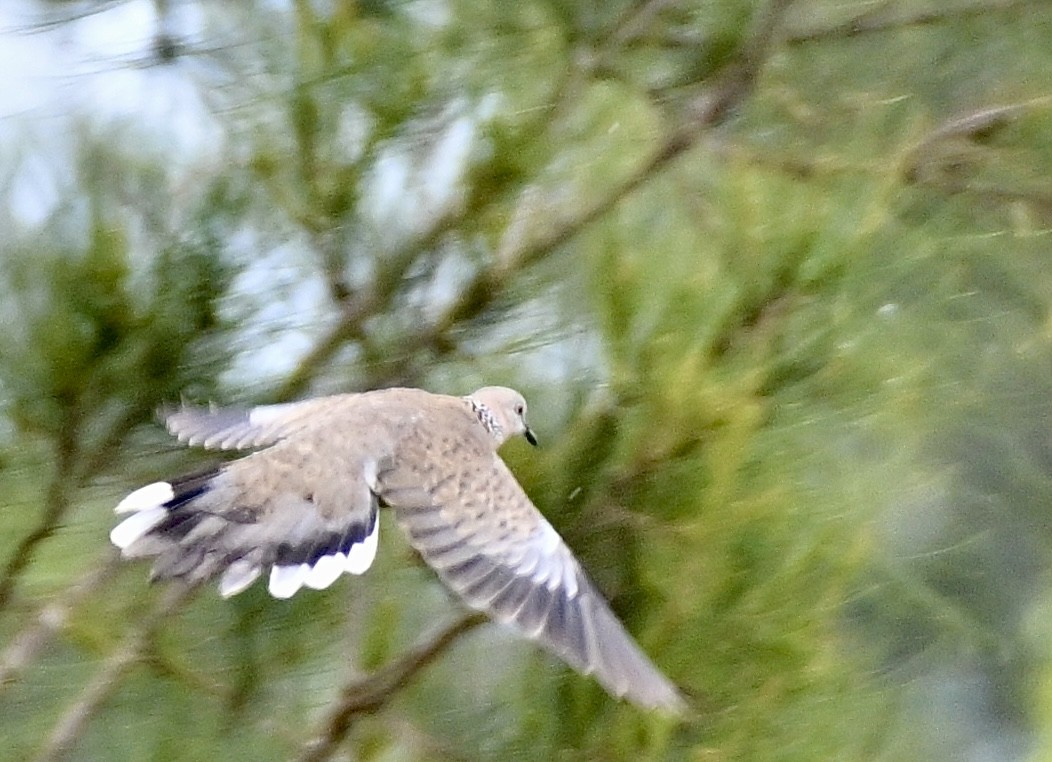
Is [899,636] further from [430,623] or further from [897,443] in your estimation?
[430,623]

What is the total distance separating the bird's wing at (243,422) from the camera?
0.80 meters

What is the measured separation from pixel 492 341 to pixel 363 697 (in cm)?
25

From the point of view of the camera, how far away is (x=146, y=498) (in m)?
0.74

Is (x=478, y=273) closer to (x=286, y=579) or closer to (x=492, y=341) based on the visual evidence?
(x=492, y=341)

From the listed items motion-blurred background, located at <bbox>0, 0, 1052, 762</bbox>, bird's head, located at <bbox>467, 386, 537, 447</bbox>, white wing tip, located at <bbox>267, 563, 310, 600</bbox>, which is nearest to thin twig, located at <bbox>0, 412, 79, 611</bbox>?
motion-blurred background, located at <bbox>0, 0, 1052, 762</bbox>

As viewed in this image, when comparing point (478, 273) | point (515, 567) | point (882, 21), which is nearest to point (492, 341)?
point (478, 273)

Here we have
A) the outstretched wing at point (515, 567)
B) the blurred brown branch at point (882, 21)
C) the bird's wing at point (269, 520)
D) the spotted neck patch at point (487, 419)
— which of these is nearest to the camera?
→ the outstretched wing at point (515, 567)

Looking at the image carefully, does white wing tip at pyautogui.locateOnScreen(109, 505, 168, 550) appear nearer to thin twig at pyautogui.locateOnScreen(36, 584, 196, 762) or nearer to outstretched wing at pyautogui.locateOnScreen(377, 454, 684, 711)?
thin twig at pyautogui.locateOnScreen(36, 584, 196, 762)

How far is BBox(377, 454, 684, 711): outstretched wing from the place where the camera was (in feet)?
2.16

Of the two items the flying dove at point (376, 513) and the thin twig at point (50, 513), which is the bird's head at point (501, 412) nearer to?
the flying dove at point (376, 513)

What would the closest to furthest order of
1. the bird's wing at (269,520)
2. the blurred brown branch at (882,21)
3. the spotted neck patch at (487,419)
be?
the bird's wing at (269,520), the spotted neck patch at (487,419), the blurred brown branch at (882,21)

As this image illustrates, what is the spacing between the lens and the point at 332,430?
0.90 meters

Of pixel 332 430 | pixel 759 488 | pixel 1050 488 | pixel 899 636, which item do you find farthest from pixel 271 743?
pixel 1050 488

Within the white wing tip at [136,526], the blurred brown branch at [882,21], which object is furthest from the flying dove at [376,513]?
the blurred brown branch at [882,21]
